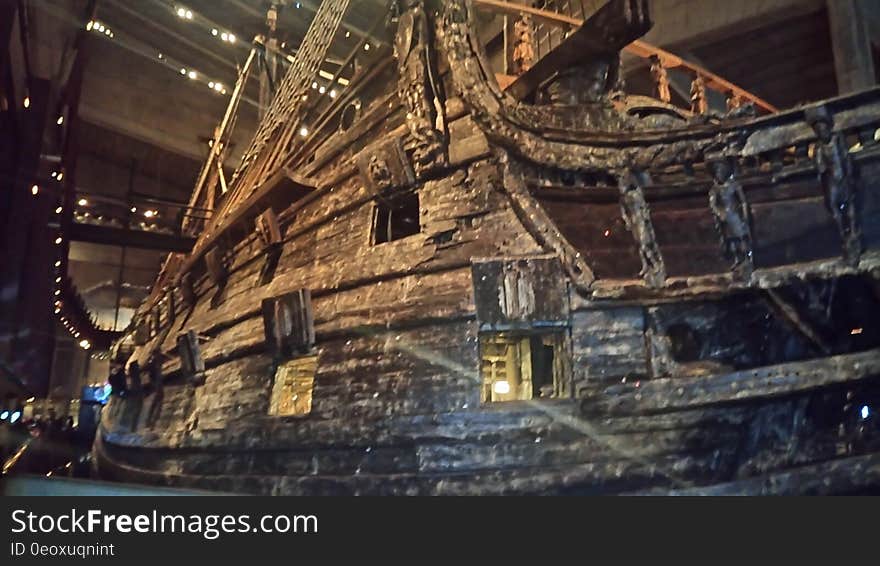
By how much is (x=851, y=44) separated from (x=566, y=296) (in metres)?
7.60

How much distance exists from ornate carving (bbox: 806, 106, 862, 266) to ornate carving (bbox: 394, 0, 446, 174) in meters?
2.28

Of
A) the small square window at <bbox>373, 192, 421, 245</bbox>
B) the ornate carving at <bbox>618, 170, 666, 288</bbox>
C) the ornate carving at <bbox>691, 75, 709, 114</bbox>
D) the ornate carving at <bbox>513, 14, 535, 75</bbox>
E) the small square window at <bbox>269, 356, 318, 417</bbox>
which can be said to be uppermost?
the ornate carving at <bbox>513, 14, 535, 75</bbox>

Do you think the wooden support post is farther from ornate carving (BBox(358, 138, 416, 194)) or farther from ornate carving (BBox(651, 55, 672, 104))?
ornate carving (BBox(358, 138, 416, 194))

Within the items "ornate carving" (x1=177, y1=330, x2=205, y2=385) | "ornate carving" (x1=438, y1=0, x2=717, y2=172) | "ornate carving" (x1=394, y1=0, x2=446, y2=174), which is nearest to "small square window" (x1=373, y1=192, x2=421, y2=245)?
"ornate carving" (x1=394, y1=0, x2=446, y2=174)

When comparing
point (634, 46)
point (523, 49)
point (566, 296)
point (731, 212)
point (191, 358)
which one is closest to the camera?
point (731, 212)

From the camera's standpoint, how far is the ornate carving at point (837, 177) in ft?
10.4

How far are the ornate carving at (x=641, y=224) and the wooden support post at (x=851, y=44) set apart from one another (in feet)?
21.8

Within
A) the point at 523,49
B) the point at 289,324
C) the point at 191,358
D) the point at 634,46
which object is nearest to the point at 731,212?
the point at 289,324

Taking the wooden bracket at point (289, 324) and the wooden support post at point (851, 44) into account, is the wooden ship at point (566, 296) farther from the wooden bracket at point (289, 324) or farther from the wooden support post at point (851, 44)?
the wooden support post at point (851, 44)

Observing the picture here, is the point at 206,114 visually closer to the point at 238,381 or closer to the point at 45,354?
the point at 45,354

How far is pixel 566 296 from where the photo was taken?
3566 mm

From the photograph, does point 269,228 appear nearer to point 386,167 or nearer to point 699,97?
point 386,167

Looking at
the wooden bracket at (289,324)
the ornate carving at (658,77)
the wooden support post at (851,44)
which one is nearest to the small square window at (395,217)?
the wooden bracket at (289,324)

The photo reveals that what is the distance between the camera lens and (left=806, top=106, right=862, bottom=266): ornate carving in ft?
10.4
